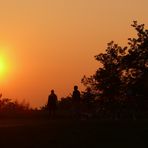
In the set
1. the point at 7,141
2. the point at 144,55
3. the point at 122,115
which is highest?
the point at 144,55

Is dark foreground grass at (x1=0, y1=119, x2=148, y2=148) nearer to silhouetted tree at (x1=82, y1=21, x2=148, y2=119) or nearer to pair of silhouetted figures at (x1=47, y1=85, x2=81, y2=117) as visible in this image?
pair of silhouetted figures at (x1=47, y1=85, x2=81, y2=117)

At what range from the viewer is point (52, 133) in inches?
1513

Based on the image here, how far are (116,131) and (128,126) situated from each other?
1521 millimetres

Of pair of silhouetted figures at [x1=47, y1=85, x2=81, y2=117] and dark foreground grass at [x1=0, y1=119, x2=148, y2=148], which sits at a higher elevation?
pair of silhouetted figures at [x1=47, y1=85, x2=81, y2=117]

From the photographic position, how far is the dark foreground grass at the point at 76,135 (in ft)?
121

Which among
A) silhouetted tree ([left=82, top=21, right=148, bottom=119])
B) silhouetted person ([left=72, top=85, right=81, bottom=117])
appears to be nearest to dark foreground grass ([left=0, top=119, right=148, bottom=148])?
silhouetted person ([left=72, top=85, right=81, bottom=117])

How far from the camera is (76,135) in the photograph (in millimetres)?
38969

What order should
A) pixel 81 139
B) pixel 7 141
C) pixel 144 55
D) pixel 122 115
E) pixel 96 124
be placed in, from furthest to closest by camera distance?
pixel 144 55, pixel 122 115, pixel 96 124, pixel 81 139, pixel 7 141

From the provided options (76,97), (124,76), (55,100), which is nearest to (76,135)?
(76,97)

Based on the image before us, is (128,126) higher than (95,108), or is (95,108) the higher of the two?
(95,108)

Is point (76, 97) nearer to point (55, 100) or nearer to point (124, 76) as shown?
point (55, 100)

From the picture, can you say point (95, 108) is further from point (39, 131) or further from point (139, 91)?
point (39, 131)

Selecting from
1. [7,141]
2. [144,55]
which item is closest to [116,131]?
[7,141]

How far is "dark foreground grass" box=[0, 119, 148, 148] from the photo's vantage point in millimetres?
36844
